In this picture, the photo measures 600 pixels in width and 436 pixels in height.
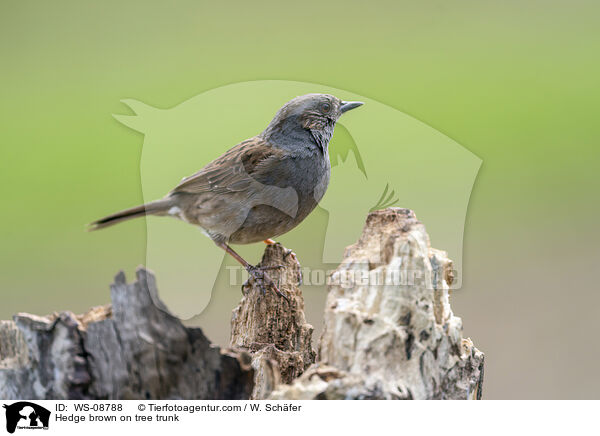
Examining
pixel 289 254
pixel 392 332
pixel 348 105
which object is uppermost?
pixel 348 105

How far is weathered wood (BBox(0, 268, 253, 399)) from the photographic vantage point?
3.15 m

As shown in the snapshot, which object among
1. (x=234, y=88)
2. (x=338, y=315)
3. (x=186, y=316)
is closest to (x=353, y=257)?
(x=338, y=315)

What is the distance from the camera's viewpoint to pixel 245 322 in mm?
4547

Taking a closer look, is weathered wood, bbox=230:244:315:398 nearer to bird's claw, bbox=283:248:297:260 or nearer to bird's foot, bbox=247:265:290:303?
bird's foot, bbox=247:265:290:303

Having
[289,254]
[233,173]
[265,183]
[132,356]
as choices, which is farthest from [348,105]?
[132,356]

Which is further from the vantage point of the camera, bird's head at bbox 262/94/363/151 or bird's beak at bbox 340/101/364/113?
bird's beak at bbox 340/101/364/113

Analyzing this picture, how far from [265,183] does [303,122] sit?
2.08 feet

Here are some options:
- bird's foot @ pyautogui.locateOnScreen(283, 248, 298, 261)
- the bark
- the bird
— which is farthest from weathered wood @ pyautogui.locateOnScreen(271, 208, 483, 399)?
the bird

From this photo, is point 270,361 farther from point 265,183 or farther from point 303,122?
point 303,122

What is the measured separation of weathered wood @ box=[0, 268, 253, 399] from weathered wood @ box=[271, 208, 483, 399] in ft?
1.11

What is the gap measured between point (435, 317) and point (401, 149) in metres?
3.55

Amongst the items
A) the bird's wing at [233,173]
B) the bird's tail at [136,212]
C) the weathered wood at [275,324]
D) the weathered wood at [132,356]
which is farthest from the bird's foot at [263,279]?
the weathered wood at [132,356]

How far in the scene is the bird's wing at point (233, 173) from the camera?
5324mm

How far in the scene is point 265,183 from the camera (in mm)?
5254
